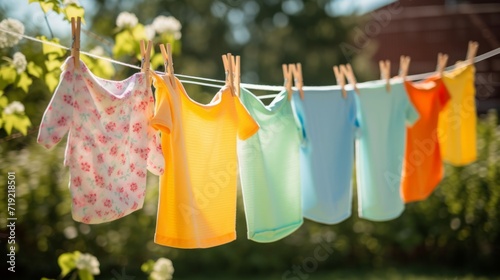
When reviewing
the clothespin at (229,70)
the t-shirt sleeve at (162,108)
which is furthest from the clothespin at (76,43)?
the clothespin at (229,70)

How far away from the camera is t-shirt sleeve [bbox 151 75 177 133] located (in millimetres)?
2246

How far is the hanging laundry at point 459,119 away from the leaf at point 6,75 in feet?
6.99

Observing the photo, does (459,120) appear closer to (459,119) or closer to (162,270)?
(459,119)

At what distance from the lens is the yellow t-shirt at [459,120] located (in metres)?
3.62

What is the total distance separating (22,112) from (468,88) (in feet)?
7.63

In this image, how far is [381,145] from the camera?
127 inches

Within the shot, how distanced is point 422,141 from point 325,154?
25.9 inches

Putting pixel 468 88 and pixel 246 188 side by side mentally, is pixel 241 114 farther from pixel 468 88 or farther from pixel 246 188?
pixel 468 88

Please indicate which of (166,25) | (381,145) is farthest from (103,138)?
(381,145)

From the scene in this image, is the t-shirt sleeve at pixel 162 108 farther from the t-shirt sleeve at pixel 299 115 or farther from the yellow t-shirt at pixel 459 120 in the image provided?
the yellow t-shirt at pixel 459 120

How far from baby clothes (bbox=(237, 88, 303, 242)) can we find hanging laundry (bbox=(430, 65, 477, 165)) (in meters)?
1.10

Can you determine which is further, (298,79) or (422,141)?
(422,141)

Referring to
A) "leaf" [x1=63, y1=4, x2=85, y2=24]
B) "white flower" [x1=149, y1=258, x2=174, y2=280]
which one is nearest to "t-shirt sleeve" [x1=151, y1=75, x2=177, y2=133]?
"leaf" [x1=63, y1=4, x2=85, y2=24]

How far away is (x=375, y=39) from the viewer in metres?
10.6
